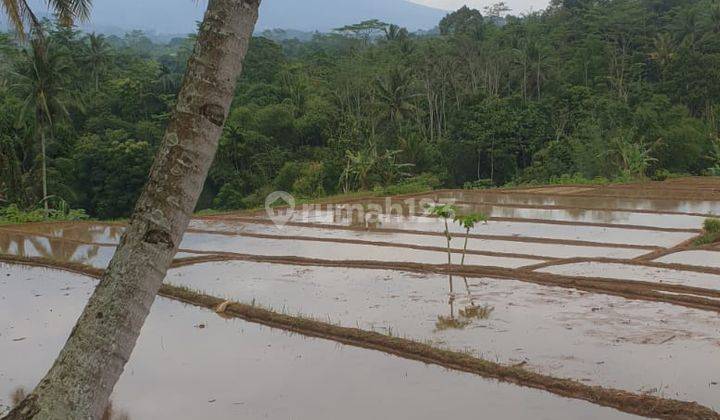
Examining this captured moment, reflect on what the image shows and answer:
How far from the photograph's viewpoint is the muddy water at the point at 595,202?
Answer: 14.3 m

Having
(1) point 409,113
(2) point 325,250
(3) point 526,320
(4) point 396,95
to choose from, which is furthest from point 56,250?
(1) point 409,113

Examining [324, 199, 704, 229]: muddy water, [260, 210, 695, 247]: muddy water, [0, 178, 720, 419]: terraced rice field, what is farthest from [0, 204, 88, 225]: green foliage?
[324, 199, 704, 229]: muddy water

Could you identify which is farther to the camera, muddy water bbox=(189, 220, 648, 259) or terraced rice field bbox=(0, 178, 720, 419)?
muddy water bbox=(189, 220, 648, 259)

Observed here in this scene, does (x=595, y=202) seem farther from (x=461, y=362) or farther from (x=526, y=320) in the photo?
(x=461, y=362)

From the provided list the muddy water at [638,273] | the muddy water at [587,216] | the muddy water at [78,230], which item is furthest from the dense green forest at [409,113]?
the muddy water at [638,273]

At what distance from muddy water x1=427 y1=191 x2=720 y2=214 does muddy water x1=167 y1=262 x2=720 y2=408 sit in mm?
6853

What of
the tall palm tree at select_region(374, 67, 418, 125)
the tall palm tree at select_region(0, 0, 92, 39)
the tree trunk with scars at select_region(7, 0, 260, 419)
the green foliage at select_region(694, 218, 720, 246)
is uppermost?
the tall palm tree at select_region(374, 67, 418, 125)

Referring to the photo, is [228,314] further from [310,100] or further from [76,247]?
[310,100]

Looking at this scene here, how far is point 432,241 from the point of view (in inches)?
465

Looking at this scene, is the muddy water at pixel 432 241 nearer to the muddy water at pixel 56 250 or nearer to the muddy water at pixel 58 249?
the muddy water at pixel 58 249

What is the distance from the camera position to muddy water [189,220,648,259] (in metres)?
10.3

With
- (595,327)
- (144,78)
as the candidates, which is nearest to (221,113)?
(595,327)

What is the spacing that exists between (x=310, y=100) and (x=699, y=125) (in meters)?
15.9

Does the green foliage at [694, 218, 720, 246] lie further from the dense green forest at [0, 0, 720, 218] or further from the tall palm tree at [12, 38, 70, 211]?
the tall palm tree at [12, 38, 70, 211]
